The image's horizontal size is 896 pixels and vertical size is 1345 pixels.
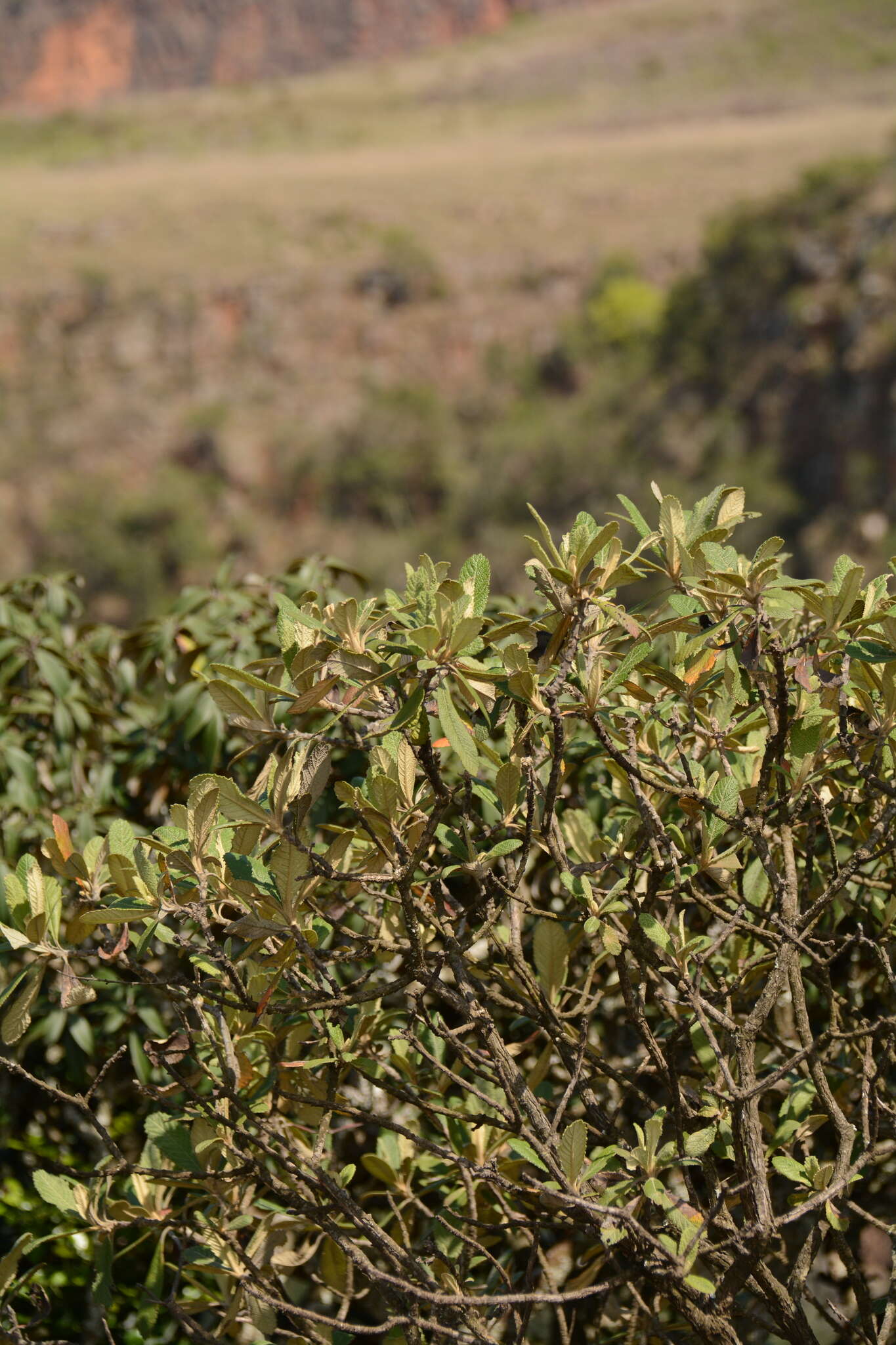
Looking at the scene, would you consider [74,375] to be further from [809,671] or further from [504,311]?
[809,671]

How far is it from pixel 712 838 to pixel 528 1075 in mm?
406

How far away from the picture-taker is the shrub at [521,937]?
1114mm

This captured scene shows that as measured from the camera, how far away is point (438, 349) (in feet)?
81.7

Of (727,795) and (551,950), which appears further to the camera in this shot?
(551,950)

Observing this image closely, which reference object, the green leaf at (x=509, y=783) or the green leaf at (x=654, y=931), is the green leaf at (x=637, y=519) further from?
the green leaf at (x=654, y=931)

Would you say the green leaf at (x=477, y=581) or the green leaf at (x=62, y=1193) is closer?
the green leaf at (x=477, y=581)

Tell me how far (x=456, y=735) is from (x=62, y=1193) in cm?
73

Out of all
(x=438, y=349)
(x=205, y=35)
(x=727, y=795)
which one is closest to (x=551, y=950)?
(x=727, y=795)

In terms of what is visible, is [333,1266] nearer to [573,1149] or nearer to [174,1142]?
[174,1142]

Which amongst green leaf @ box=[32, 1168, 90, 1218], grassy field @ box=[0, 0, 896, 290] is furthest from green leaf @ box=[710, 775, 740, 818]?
A: grassy field @ box=[0, 0, 896, 290]

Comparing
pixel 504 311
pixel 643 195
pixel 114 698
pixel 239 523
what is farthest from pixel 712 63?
pixel 114 698

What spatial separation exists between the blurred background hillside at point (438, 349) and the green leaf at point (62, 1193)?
15.3 meters

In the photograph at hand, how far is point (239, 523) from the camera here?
21.8m

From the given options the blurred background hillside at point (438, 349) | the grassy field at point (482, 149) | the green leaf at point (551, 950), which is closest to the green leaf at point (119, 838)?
the green leaf at point (551, 950)
